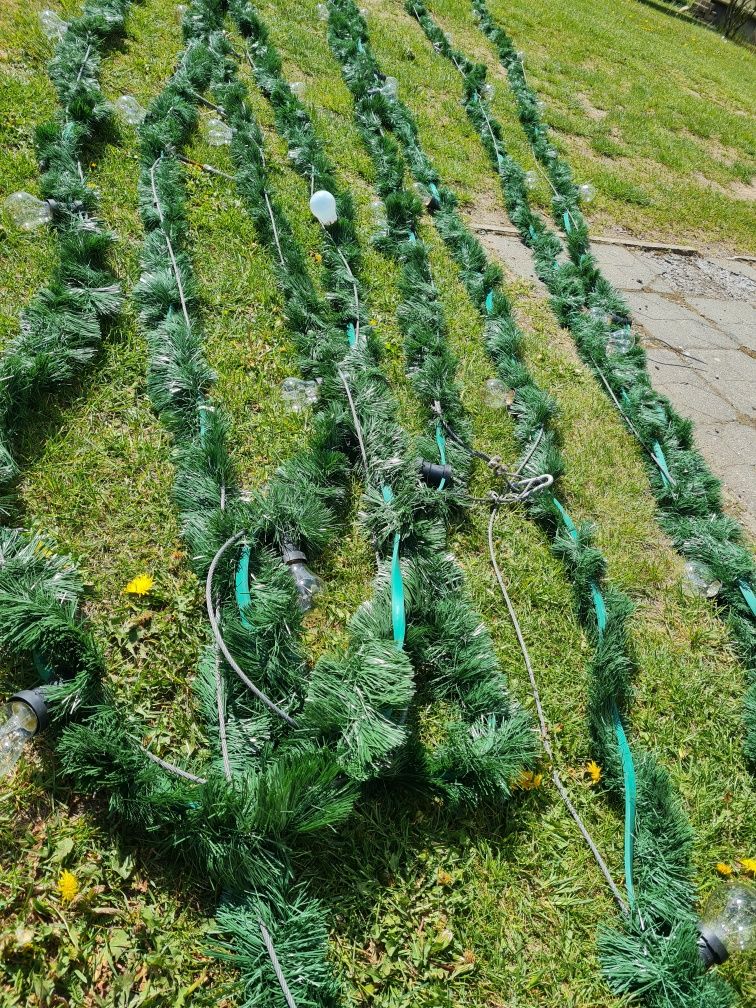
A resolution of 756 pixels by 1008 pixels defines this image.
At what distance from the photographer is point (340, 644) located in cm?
226

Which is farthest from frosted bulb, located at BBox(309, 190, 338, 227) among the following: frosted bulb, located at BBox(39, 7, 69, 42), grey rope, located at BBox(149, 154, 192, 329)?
frosted bulb, located at BBox(39, 7, 69, 42)

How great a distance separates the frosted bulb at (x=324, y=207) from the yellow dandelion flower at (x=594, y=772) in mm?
3241

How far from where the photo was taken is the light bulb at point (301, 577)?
2.29m

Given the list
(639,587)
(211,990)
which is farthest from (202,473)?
(639,587)

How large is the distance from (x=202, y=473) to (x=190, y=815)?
1.26 m

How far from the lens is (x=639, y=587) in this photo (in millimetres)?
2850

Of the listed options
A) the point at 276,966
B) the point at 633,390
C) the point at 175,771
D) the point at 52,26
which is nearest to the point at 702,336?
the point at 633,390

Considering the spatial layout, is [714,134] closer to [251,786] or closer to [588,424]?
[588,424]

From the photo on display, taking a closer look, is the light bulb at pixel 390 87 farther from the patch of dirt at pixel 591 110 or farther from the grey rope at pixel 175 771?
the grey rope at pixel 175 771

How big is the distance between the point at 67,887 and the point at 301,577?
3.58ft

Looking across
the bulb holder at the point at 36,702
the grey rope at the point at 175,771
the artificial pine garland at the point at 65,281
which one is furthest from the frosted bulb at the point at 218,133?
the grey rope at the point at 175,771

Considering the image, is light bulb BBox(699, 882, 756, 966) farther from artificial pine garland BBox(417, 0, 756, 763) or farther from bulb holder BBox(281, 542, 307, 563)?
bulb holder BBox(281, 542, 307, 563)

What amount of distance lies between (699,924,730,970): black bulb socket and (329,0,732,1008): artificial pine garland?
0.14ft

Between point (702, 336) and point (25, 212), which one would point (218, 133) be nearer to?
point (25, 212)
